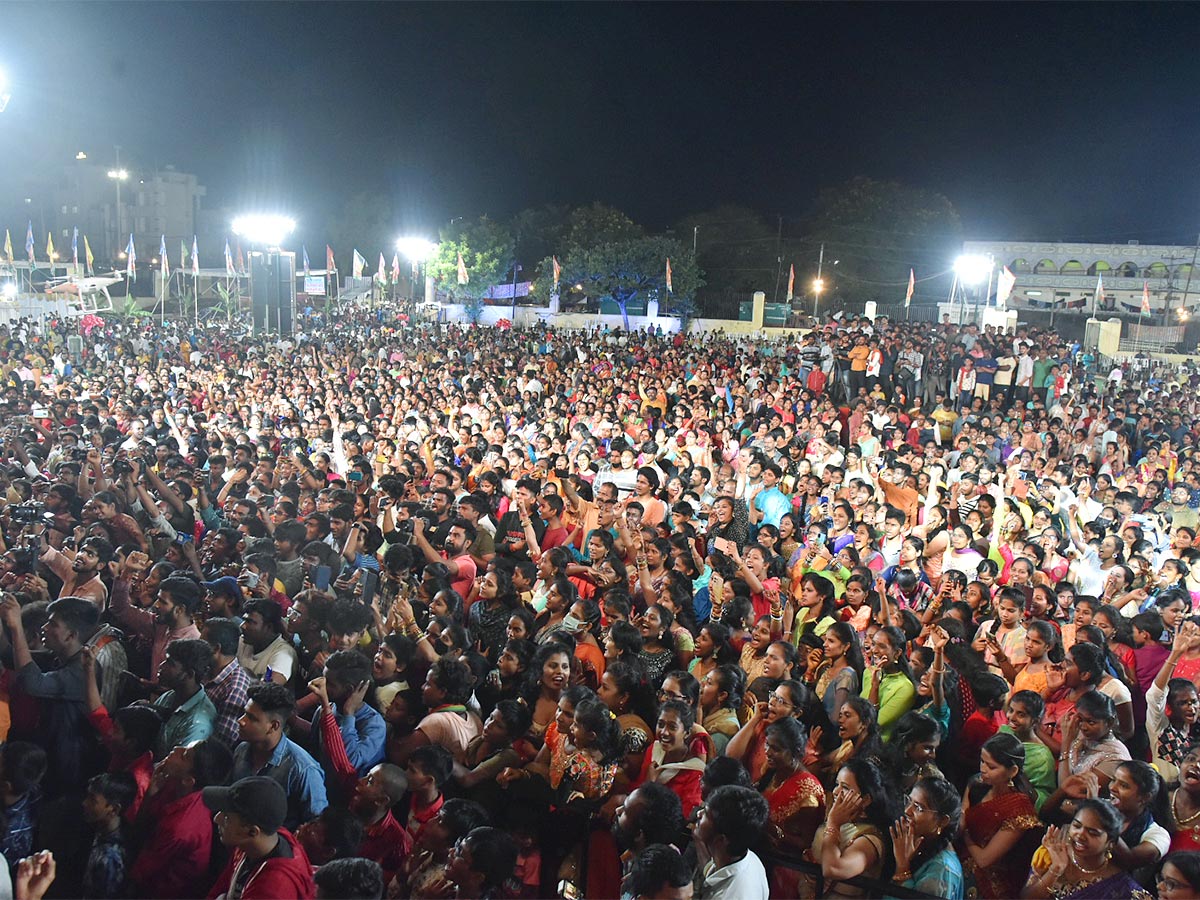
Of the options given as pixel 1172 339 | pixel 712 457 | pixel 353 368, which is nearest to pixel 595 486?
pixel 712 457

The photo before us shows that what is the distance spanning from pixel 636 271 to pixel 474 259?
10624mm

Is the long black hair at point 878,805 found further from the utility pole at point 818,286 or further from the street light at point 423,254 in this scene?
the street light at point 423,254

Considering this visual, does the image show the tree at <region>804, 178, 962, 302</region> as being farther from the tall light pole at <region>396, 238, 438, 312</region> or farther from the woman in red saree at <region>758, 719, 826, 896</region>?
the woman in red saree at <region>758, 719, 826, 896</region>

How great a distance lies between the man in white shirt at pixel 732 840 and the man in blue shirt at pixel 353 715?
148 centimetres

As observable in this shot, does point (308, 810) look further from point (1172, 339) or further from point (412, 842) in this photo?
point (1172, 339)

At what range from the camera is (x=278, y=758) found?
3215 mm

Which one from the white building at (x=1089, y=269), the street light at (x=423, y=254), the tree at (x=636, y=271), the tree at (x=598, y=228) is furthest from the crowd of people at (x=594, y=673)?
the white building at (x=1089, y=269)

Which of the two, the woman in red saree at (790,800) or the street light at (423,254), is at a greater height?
the street light at (423,254)

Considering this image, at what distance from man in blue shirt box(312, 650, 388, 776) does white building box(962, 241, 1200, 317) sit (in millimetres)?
46561

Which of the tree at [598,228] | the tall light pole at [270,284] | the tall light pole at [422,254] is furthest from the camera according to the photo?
the tall light pole at [422,254]

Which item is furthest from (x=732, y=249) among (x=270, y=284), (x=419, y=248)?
(x=270, y=284)

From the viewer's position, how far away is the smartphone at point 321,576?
5317 millimetres

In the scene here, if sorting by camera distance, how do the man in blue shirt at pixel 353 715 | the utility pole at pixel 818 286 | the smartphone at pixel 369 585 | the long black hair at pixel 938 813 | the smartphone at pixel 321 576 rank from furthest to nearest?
the utility pole at pixel 818 286
the smartphone at pixel 321 576
the smartphone at pixel 369 585
the man in blue shirt at pixel 353 715
the long black hair at pixel 938 813

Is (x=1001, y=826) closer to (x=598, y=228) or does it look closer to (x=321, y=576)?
(x=321, y=576)
